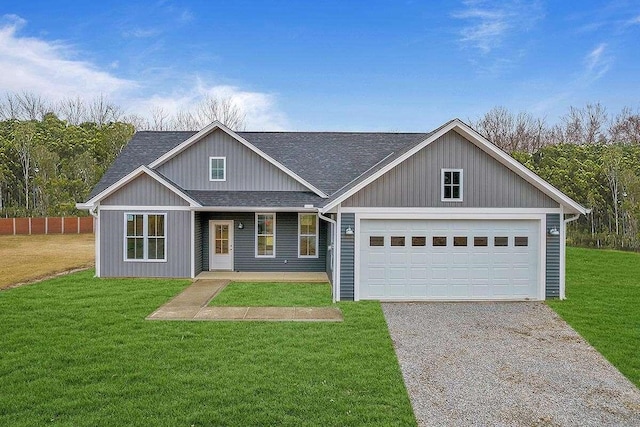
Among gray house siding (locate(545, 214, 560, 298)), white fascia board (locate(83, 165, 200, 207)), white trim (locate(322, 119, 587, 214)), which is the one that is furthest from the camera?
white fascia board (locate(83, 165, 200, 207))

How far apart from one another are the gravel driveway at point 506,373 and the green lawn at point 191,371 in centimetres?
41

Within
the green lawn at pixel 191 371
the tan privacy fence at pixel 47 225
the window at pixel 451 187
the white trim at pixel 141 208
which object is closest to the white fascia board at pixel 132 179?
the white trim at pixel 141 208

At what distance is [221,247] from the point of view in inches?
649

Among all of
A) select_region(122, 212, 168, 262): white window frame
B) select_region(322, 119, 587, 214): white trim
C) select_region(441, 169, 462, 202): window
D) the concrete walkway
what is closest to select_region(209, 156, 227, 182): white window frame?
select_region(122, 212, 168, 262): white window frame

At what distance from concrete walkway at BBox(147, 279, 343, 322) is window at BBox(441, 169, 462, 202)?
4357 mm

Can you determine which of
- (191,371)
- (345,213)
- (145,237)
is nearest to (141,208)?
(145,237)

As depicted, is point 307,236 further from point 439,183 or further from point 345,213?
point 439,183

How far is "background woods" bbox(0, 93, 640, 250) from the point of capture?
2814cm

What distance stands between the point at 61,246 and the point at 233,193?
50.7ft

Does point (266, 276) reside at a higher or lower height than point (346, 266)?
lower

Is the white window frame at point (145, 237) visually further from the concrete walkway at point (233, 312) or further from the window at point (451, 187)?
the window at point (451, 187)

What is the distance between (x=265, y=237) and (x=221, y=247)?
172cm

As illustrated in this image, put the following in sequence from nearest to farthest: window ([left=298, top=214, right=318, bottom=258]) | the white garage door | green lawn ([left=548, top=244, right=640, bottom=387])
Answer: green lawn ([left=548, top=244, right=640, bottom=387]) → the white garage door → window ([left=298, top=214, right=318, bottom=258])

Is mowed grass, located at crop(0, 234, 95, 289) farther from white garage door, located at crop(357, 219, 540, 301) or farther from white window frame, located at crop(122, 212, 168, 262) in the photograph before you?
white garage door, located at crop(357, 219, 540, 301)
